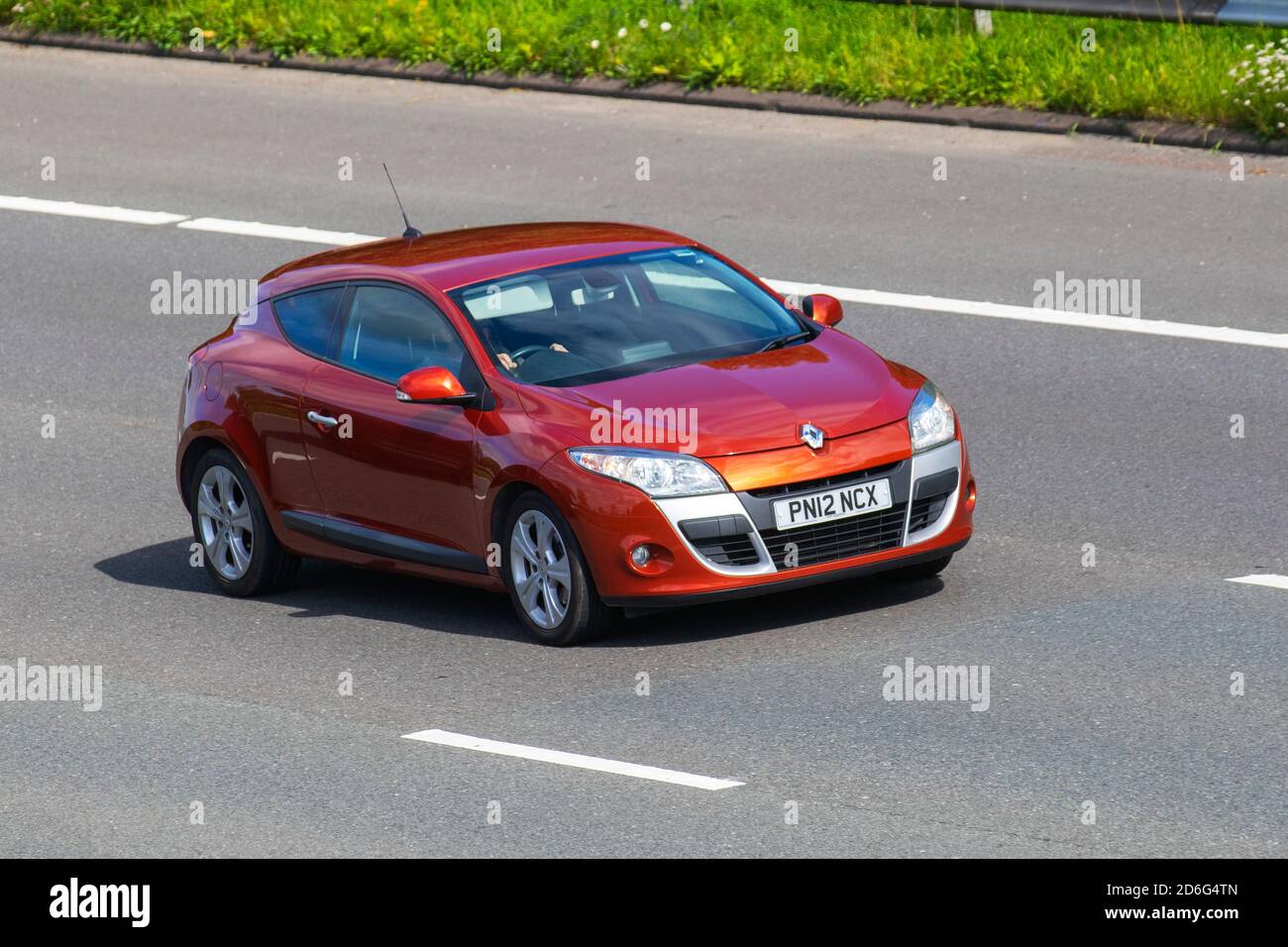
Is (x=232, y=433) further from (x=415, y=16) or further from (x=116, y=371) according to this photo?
(x=415, y=16)

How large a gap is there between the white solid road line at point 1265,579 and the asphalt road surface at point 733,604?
0.07 metres

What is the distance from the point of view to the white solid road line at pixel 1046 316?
13.6 meters

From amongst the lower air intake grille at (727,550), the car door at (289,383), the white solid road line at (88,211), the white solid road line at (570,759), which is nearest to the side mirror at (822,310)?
the lower air intake grille at (727,550)

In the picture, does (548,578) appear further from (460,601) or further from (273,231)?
(273,231)

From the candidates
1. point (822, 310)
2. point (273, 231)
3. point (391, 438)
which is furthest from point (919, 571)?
point (273, 231)

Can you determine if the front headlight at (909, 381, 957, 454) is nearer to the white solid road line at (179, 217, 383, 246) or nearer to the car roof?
the car roof

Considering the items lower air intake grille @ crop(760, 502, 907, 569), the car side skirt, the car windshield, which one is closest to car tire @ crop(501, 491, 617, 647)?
the car side skirt

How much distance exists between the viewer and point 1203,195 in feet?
52.8

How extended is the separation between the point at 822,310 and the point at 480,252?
1.57m

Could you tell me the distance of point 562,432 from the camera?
9.70m

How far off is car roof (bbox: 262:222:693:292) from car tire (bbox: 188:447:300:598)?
0.92 meters

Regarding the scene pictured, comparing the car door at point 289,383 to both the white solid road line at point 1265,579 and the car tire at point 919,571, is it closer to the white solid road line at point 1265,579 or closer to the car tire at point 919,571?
the car tire at point 919,571

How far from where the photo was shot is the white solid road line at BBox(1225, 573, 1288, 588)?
9.93m

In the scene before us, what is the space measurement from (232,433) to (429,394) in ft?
5.25
